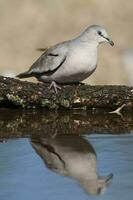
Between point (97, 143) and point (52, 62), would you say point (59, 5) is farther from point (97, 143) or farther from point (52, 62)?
point (97, 143)

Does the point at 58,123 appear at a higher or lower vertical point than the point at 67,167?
higher

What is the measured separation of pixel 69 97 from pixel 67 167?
262cm

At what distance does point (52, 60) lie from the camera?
9.45 metres

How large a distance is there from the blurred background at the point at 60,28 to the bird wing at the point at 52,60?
3.24m

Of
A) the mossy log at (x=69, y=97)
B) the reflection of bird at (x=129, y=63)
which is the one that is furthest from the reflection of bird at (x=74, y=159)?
the reflection of bird at (x=129, y=63)

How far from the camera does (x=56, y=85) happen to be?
9211mm

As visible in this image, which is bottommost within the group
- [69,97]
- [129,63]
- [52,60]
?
[69,97]

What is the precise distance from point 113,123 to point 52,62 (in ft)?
4.80

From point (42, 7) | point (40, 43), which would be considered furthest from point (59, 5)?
point (40, 43)

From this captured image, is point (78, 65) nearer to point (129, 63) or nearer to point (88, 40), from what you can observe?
point (88, 40)

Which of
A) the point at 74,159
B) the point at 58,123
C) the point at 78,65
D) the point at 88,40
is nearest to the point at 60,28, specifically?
the point at 88,40

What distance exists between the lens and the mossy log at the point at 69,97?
891cm

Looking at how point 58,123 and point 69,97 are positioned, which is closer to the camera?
point 58,123

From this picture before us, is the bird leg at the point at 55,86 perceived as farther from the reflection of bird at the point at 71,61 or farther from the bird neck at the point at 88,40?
the bird neck at the point at 88,40
